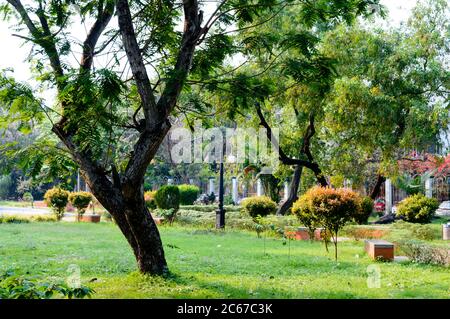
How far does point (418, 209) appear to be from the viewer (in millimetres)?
18859

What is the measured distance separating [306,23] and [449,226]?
9.39 meters

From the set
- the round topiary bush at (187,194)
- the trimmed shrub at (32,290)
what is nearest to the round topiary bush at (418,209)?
the round topiary bush at (187,194)

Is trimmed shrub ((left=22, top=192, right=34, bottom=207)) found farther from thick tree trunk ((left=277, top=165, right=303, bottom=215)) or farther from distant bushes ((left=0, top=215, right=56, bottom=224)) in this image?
thick tree trunk ((left=277, top=165, right=303, bottom=215))

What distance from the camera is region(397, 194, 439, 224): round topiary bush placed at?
Result: 18719mm

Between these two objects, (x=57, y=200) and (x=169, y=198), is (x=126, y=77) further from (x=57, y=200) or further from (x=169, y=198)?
(x=57, y=200)

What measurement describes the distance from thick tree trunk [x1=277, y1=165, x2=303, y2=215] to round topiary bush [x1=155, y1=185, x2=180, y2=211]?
3.82 m

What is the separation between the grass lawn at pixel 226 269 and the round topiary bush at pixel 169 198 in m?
5.90

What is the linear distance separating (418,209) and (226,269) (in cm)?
1109

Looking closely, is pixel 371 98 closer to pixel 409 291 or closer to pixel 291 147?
pixel 291 147

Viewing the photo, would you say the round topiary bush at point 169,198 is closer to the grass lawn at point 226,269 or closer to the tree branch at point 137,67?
the grass lawn at point 226,269

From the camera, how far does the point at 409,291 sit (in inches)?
307

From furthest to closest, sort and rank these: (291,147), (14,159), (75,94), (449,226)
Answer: (291,147) → (449,226) → (14,159) → (75,94)

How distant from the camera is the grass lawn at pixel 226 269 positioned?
7.67m

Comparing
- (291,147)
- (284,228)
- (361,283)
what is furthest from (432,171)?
(361,283)
